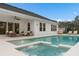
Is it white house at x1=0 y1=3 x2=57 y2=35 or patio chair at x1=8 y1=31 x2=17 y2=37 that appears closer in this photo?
white house at x1=0 y1=3 x2=57 y2=35

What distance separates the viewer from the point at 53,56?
→ 26.0 feet

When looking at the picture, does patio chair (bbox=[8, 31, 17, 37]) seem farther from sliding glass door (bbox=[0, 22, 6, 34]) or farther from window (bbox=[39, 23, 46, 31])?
window (bbox=[39, 23, 46, 31])

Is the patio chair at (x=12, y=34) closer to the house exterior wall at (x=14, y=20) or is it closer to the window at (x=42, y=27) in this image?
the house exterior wall at (x=14, y=20)

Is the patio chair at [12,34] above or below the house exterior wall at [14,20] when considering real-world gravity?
below

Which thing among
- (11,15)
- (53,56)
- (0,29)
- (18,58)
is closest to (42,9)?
(11,15)

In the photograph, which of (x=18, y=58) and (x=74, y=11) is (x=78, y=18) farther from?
(x=18, y=58)

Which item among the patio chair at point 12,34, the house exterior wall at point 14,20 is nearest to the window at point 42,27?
the house exterior wall at point 14,20

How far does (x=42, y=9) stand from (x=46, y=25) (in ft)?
22.3

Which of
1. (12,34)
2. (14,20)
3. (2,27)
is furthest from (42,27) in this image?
(2,27)

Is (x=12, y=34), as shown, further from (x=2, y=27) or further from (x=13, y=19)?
(x=13, y=19)

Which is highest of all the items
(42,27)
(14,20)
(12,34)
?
(14,20)

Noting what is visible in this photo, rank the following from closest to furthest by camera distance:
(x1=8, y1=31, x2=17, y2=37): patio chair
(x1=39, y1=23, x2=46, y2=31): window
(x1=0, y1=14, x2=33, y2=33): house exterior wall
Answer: (x1=0, y1=14, x2=33, y2=33): house exterior wall → (x1=8, y1=31, x2=17, y2=37): patio chair → (x1=39, y1=23, x2=46, y2=31): window

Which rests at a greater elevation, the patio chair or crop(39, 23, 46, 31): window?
crop(39, 23, 46, 31): window

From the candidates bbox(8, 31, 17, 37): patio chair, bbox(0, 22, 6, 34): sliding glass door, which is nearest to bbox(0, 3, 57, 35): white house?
bbox(0, 22, 6, 34): sliding glass door
